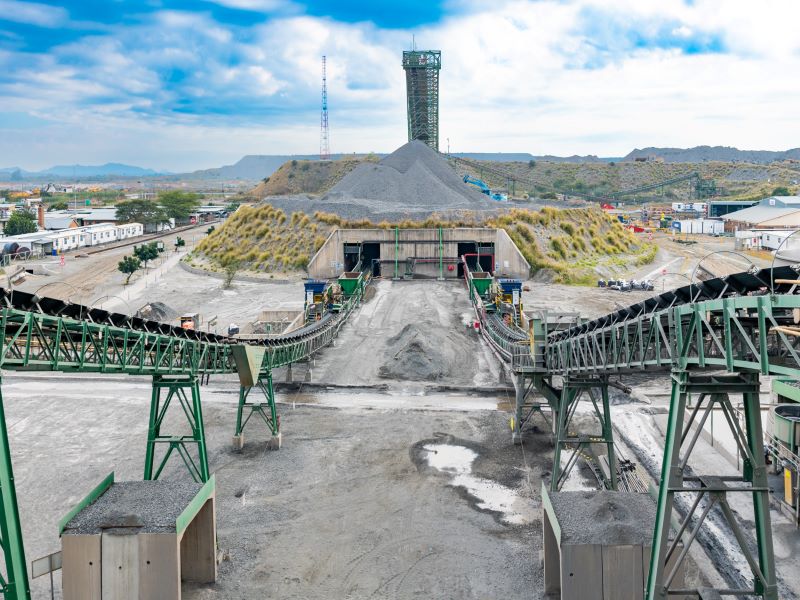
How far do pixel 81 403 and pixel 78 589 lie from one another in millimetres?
19114

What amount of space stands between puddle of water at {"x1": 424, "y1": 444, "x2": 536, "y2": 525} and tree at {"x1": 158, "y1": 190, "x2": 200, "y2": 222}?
115 m

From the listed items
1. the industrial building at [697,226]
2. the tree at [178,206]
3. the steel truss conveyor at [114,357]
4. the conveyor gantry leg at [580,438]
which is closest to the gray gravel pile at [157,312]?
the steel truss conveyor at [114,357]

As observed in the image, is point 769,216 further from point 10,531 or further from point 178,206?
point 10,531

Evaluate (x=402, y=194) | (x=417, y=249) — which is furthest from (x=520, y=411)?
(x=402, y=194)

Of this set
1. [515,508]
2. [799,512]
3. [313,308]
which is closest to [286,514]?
[515,508]

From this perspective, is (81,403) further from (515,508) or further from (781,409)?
(781,409)

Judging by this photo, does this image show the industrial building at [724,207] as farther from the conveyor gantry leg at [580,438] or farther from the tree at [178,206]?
the conveyor gantry leg at [580,438]

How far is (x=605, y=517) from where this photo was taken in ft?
56.2

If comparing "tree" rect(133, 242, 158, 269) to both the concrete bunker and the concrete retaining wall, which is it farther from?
the concrete bunker

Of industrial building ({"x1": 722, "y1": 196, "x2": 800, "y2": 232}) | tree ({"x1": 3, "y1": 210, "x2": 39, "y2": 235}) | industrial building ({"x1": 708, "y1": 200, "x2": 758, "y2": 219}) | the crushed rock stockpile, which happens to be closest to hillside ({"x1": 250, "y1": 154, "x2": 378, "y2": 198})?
industrial building ({"x1": 708, "y1": 200, "x2": 758, "y2": 219})

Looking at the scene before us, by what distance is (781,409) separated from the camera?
940 inches

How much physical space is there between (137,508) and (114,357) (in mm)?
3714

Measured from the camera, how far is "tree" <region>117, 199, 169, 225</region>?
406 feet

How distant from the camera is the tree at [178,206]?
13612 cm
